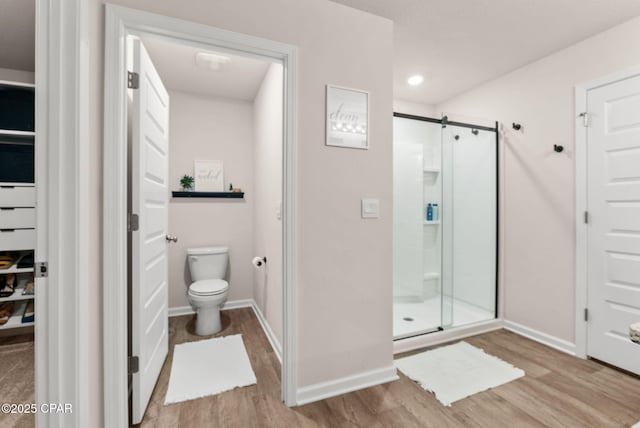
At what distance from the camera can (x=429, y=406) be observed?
1674 mm

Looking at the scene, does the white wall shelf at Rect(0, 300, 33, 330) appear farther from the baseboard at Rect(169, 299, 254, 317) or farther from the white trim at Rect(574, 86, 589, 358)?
the white trim at Rect(574, 86, 589, 358)

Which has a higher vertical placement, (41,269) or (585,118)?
(585,118)

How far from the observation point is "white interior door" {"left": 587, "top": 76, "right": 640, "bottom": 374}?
1.98 meters

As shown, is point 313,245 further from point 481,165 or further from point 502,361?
point 481,165

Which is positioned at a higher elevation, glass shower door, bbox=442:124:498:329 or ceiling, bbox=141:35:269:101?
ceiling, bbox=141:35:269:101

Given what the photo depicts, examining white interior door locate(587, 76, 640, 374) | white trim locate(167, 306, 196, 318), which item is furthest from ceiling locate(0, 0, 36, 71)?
white interior door locate(587, 76, 640, 374)

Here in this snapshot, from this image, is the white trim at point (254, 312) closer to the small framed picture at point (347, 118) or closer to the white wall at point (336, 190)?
the white wall at point (336, 190)

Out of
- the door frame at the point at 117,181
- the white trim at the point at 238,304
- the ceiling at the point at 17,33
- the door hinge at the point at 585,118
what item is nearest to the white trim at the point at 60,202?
the door frame at the point at 117,181

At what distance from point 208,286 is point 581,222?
10.5 feet

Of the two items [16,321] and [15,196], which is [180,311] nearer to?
[16,321]

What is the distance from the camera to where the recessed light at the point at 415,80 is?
117 inches

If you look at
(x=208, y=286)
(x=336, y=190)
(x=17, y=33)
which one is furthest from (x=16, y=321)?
(x=336, y=190)

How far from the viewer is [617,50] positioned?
2064 millimetres

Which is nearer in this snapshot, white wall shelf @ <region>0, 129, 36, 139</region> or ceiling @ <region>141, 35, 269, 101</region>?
white wall shelf @ <region>0, 129, 36, 139</region>
